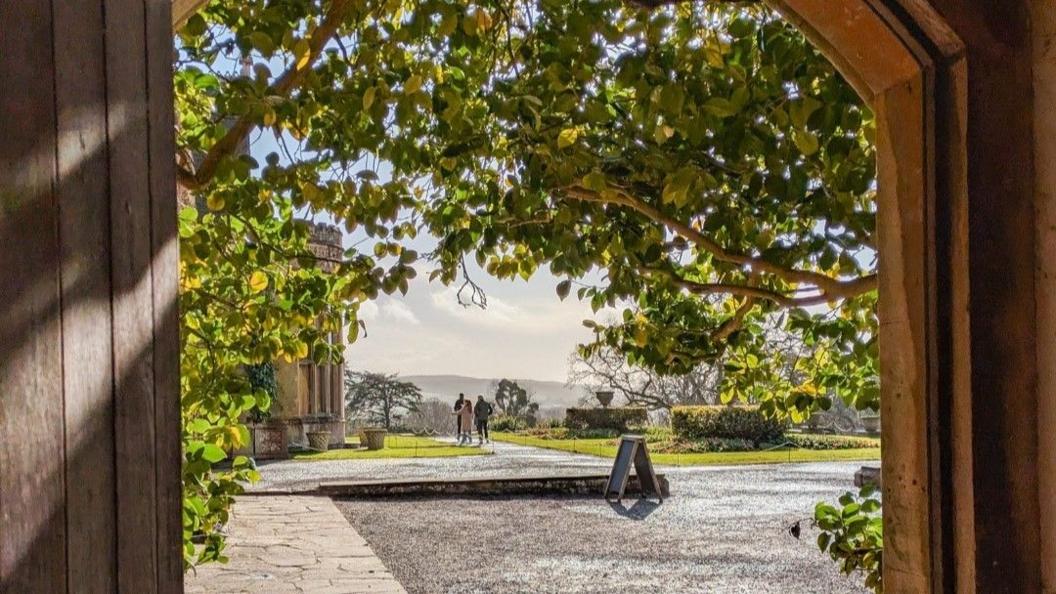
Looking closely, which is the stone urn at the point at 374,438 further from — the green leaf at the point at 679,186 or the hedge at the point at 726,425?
the green leaf at the point at 679,186

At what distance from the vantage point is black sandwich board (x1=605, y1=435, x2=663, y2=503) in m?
11.3

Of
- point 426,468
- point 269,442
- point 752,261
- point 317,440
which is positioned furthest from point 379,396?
point 752,261

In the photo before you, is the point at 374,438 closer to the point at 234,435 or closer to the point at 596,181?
the point at 234,435

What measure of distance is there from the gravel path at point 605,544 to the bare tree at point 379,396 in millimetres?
18930

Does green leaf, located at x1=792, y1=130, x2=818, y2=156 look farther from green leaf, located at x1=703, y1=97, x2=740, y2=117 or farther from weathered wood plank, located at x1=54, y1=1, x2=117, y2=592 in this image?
weathered wood plank, located at x1=54, y1=1, x2=117, y2=592

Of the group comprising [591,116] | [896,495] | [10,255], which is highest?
[591,116]

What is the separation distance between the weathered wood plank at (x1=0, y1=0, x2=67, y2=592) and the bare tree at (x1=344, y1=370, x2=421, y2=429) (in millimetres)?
29415

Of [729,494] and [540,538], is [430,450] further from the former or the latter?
[540,538]

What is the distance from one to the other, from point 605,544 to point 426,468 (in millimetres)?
7098

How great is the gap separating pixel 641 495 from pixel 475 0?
931 cm

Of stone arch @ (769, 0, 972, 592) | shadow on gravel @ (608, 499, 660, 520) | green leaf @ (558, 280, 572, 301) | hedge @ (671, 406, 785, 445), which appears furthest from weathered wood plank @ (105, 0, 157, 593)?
hedge @ (671, 406, 785, 445)

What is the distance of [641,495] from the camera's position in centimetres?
1174

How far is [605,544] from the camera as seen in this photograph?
8.21 metres

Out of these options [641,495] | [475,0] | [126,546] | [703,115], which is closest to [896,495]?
[703,115]
